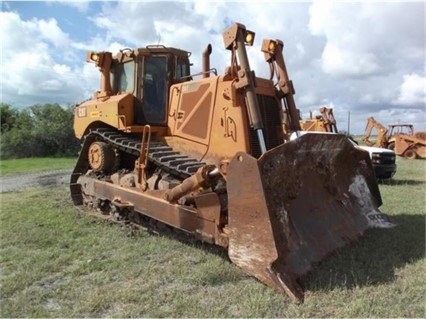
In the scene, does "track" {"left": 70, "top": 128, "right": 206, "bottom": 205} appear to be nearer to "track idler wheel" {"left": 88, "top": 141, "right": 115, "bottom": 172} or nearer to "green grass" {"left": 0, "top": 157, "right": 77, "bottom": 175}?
"track idler wheel" {"left": 88, "top": 141, "right": 115, "bottom": 172}

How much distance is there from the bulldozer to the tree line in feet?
73.7

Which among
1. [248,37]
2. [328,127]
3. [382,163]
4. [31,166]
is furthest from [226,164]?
[31,166]

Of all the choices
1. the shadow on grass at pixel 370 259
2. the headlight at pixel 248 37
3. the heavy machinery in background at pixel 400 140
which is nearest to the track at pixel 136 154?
the headlight at pixel 248 37

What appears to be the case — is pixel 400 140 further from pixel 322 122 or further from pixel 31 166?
pixel 31 166

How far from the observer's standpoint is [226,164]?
5059 mm

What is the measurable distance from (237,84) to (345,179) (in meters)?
2.16

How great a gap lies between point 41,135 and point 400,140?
22826 mm

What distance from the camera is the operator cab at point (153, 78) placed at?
702 cm

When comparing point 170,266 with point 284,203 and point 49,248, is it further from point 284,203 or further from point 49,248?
point 49,248

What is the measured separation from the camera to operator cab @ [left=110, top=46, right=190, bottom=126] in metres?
7.02

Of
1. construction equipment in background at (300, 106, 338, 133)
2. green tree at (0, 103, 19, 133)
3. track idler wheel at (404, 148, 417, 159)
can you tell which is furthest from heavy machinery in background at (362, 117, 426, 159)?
green tree at (0, 103, 19, 133)

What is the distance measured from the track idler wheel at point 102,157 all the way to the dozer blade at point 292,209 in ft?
11.4

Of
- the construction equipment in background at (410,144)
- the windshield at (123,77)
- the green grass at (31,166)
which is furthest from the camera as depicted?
the construction equipment in background at (410,144)

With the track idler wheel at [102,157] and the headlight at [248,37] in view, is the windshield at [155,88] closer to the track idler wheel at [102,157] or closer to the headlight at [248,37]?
the track idler wheel at [102,157]
